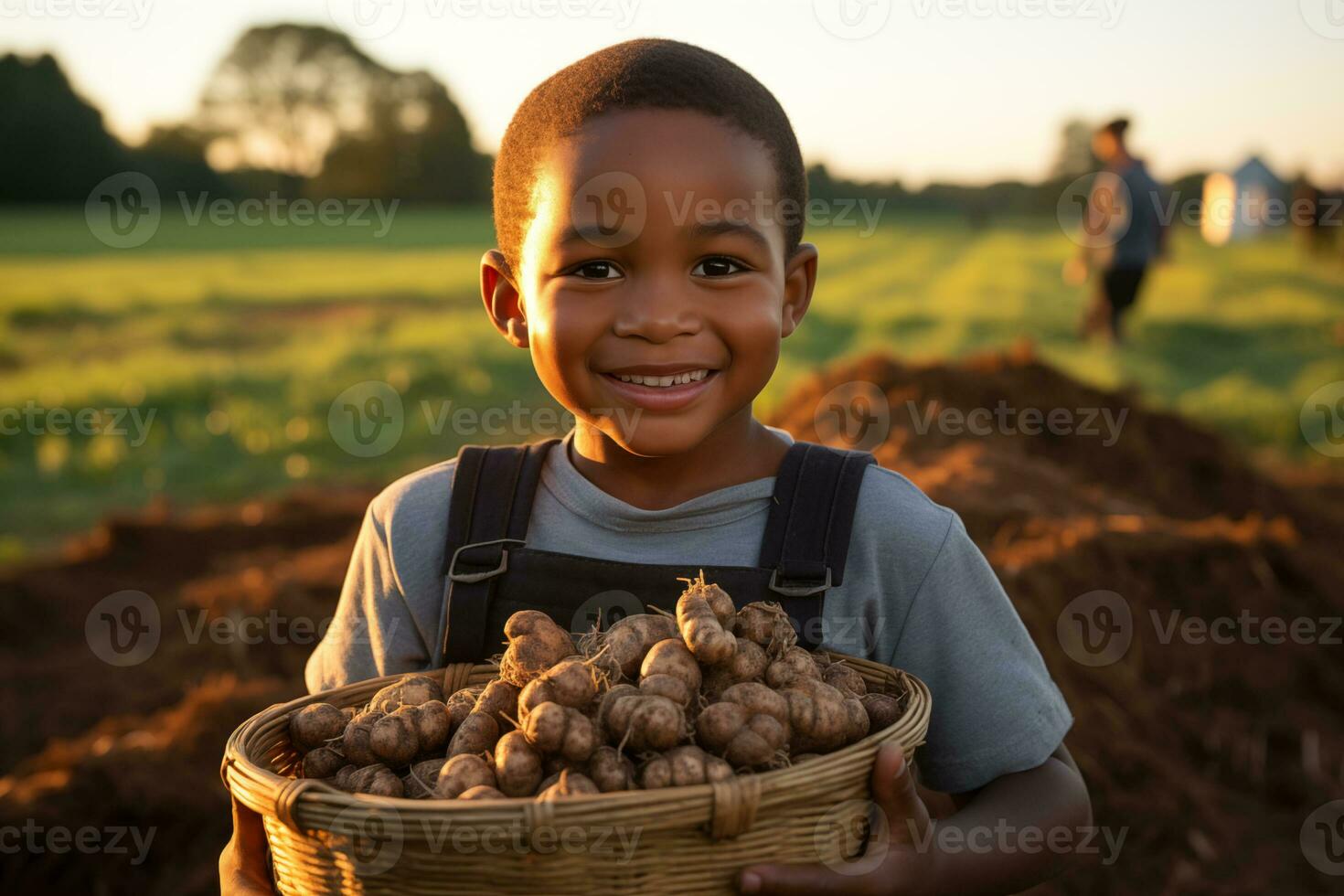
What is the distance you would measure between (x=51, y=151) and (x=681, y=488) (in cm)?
5024

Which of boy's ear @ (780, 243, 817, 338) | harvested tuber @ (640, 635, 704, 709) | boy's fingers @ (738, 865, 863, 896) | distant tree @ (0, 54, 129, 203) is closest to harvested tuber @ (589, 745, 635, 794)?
harvested tuber @ (640, 635, 704, 709)

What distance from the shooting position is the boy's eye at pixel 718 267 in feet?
7.47

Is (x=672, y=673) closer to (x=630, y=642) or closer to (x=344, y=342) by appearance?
(x=630, y=642)

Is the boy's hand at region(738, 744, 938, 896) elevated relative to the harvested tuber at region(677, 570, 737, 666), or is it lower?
lower

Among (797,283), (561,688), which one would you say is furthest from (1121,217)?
(561,688)

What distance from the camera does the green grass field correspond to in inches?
531

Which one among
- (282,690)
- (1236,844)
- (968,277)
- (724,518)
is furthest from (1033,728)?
(968,277)

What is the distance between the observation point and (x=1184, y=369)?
1920 cm

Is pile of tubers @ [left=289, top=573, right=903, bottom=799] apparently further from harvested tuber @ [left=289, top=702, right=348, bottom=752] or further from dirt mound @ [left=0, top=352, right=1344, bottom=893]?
dirt mound @ [left=0, top=352, right=1344, bottom=893]

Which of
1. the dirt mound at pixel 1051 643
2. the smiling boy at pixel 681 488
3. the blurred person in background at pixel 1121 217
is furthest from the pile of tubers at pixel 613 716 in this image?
the blurred person in background at pixel 1121 217

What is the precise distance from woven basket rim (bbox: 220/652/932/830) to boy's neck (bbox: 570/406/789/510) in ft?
2.25

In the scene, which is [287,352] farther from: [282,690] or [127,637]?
[282,690]

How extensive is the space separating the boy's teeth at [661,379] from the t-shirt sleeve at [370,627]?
29.5 inches

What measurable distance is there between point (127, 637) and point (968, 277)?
2885 cm
